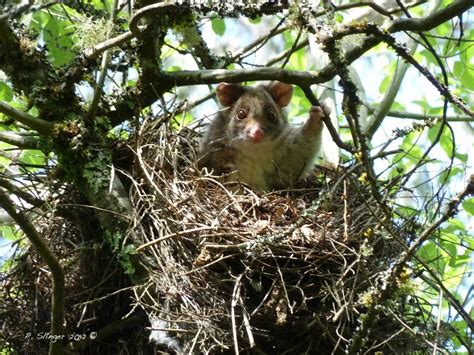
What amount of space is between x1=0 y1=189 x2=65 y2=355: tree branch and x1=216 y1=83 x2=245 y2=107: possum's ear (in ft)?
9.21

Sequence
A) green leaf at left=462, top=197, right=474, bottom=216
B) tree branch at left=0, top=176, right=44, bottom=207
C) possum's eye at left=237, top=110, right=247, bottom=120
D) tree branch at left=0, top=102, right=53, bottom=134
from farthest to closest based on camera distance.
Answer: green leaf at left=462, top=197, right=474, bottom=216 < possum's eye at left=237, top=110, right=247, bottom=120 < tree branch at left=0, top=176, right=44, bottom=207 < tree branch at left=0, top=102, right=53, bottom=134

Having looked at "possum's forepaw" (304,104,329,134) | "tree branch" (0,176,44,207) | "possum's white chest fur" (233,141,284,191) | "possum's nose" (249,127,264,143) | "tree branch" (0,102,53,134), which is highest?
"possum's forepaw" (304,104,329,134)

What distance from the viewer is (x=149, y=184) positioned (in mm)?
4969

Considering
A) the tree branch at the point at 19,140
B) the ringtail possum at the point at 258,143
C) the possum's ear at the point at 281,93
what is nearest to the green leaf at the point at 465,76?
the possum's ear at the point at 281,93

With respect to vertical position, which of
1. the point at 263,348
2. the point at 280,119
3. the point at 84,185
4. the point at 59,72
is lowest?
the point at 263,348

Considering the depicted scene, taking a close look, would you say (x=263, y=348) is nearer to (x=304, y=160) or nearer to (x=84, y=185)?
(x=84, y=185)

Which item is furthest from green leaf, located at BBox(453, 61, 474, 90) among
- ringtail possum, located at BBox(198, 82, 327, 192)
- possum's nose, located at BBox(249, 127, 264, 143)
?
possum's nose, located at BBox(249, 127, 264, 143)

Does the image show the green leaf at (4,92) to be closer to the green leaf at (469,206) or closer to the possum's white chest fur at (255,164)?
the possum's white chest fur at (255,164)

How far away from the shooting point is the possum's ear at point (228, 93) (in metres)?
6.60

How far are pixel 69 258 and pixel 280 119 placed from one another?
2.28 metres

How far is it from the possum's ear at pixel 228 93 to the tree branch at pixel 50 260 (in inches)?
111

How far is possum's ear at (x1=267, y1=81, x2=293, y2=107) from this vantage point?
22.0 feet

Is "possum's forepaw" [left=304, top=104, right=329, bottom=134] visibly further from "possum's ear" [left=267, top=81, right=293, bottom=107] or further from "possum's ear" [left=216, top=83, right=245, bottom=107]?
"possum's ear" [left=216, top=83, right=245, bottom=107]

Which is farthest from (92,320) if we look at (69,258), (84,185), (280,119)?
(280,119)
